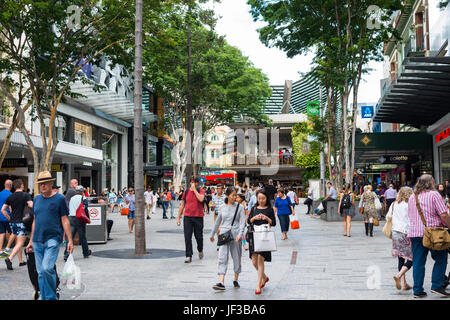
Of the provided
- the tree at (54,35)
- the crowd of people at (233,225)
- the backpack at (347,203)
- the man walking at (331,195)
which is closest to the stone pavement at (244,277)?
the crowd of people at (233,225)

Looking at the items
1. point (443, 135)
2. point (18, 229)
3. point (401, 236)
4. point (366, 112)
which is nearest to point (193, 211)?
point (18, 229)

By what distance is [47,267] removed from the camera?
249 inches

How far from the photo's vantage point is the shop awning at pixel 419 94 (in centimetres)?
1611

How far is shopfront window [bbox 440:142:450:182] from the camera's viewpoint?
83.9 ft

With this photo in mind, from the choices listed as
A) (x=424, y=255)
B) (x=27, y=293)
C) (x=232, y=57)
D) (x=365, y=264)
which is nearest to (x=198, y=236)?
(x=365, y=264)

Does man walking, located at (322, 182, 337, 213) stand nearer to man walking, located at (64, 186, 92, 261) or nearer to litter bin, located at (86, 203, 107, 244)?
litter bin, located at (86, 203, 107, 244)

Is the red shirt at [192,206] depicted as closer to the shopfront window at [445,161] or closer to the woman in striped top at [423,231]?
the woman in striped top at [423,231]

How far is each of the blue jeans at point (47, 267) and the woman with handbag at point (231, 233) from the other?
233 cm

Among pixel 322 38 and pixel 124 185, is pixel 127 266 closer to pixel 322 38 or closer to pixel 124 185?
pixel 322 38

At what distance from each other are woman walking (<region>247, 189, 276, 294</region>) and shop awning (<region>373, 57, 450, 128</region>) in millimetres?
9365

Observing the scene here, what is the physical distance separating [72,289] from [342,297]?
148 inches

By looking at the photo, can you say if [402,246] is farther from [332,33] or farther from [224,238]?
[332,33]

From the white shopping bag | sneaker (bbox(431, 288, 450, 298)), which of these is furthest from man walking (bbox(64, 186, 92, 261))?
sneaker (bbox(431, 288, 450, 298))

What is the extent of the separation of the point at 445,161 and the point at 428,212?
20952 mm
